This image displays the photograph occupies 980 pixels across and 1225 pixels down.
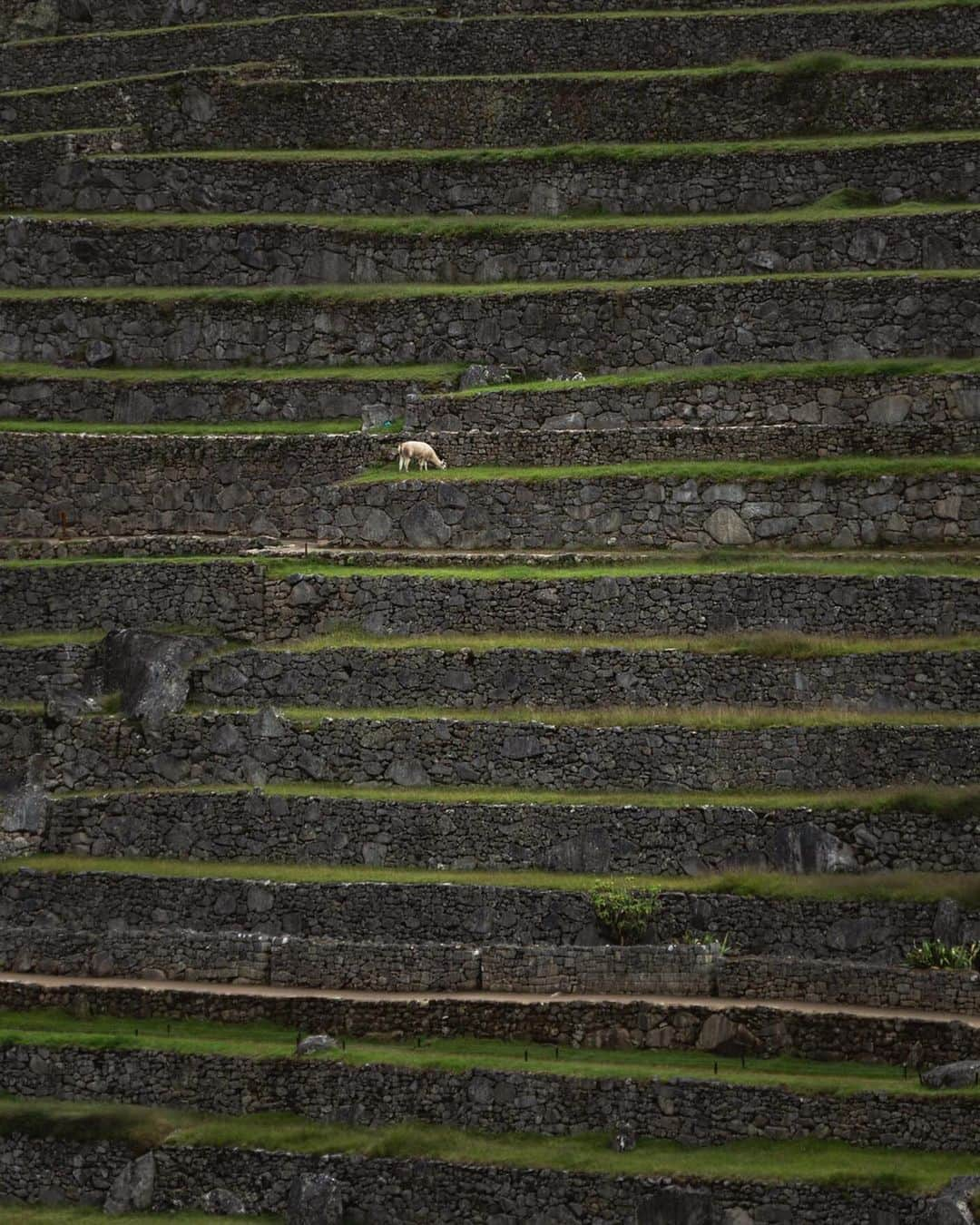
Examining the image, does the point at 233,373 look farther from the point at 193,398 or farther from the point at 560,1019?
the point at 560,1019

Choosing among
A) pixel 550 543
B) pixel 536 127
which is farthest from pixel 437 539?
pixel 536 127

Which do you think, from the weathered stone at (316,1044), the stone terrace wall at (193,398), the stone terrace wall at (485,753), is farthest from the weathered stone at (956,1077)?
the stone terrace wall at (193,398)

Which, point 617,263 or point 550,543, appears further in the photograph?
point 617,263

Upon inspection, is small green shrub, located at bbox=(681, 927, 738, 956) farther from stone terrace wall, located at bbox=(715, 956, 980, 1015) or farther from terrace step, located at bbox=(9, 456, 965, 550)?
terrace step, located at bbox=(9, 456, 965, 550)

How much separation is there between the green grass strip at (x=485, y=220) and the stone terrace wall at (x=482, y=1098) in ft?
78.2

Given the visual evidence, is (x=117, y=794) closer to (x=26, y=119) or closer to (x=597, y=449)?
(x=597, y=449)

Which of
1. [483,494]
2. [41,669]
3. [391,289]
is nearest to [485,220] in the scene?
[391,289]

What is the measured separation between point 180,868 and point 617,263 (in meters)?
19.2

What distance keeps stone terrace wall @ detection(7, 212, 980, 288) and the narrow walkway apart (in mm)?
20387

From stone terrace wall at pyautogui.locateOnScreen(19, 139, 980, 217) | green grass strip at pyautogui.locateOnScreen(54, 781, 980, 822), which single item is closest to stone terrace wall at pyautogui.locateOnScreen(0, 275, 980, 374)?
stone terrace wall at pyautogui.locateOnScreen(19, 139, 980, 217)

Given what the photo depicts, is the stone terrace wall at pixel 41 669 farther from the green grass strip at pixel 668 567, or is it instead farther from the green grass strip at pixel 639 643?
the green grass strip at pixel 668 567

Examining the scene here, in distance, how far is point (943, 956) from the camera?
1683 inches

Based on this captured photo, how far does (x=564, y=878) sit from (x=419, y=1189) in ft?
23.7

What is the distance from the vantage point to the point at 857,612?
160 ft
